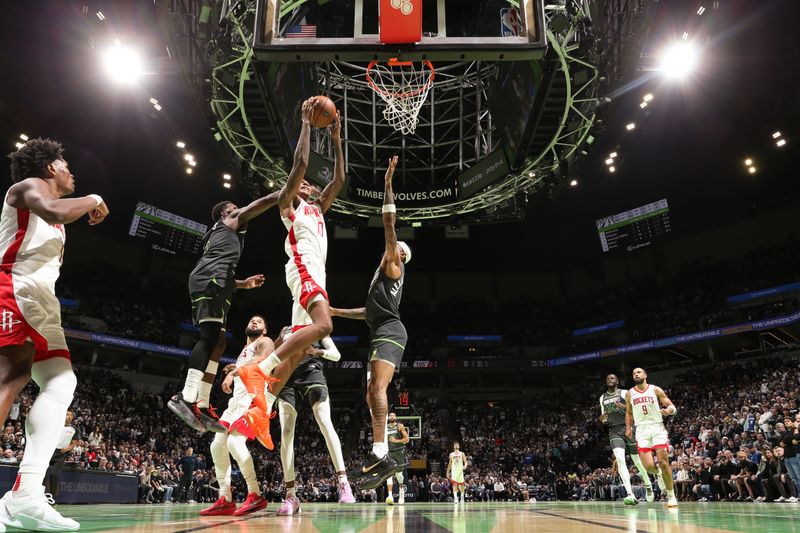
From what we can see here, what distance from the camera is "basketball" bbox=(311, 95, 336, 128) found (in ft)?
16.6

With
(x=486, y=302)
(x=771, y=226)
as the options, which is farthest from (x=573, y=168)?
(x=486, y=302)

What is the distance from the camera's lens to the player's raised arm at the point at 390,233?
5598 millimetres

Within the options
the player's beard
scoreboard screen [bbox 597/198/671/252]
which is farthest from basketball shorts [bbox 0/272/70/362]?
scoreboard screen [bbox 597/198/671/252]

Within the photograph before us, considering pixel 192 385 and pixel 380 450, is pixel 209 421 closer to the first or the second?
pixel 192 385

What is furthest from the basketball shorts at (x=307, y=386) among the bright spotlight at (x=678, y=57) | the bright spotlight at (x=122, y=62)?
the bright spotlight at (x=678, y=57)

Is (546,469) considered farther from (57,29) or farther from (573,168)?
(57,29)

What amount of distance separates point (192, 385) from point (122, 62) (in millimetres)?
12554

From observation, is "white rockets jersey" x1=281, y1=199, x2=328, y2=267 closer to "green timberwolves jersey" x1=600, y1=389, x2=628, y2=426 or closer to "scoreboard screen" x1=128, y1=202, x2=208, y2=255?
"green timberwolves jersey" x1=600, y1=389, x2=628, y2=426

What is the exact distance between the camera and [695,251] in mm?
30891

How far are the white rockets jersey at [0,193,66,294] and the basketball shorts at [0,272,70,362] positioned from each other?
0.12 feet

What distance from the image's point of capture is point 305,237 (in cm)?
498

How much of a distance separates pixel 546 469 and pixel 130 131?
21568 mm

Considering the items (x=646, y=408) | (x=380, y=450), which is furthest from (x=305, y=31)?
(x=646, y=408)

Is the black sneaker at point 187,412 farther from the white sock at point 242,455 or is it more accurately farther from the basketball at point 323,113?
the basketball at point 323,113
